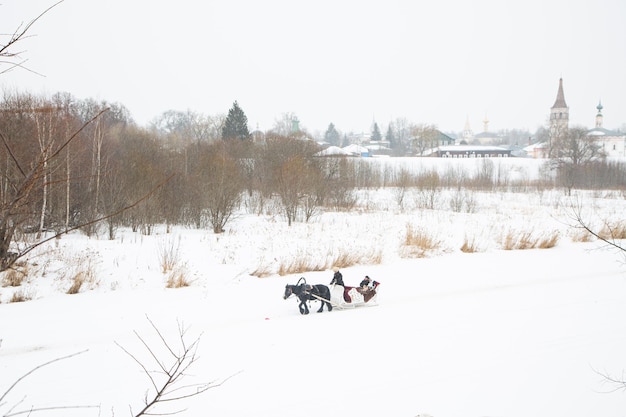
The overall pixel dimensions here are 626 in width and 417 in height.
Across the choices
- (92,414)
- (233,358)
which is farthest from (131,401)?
(233,358)

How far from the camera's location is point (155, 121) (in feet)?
310

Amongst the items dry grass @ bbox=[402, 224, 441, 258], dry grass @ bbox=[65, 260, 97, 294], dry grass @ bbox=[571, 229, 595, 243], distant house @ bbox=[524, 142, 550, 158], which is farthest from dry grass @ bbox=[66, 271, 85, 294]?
distant house @ bbox=[524, 142, 550, 158]

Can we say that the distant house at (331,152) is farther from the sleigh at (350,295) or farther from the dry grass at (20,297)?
the dry grass at (20,297)

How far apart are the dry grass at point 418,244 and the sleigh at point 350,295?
5735 mm

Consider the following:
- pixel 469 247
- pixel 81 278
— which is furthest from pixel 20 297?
pixel 469 247

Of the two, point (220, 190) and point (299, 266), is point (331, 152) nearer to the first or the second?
point (220, 190)

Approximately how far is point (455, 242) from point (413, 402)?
12782 millimetres

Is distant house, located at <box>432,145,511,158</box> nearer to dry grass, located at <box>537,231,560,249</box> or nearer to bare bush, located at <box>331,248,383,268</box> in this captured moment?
dry grass, located at <box>537,231,560,249</box>

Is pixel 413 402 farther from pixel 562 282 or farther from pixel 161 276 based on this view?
pixel 562 282

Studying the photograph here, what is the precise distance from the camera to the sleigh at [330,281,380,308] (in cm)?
1038

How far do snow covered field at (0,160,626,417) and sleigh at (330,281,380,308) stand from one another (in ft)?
0.71

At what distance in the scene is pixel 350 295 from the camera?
1040cm

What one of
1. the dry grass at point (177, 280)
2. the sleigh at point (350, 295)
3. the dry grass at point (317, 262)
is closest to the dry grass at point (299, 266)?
the dry grass at point (317, 262)

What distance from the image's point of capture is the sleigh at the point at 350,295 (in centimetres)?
1038
